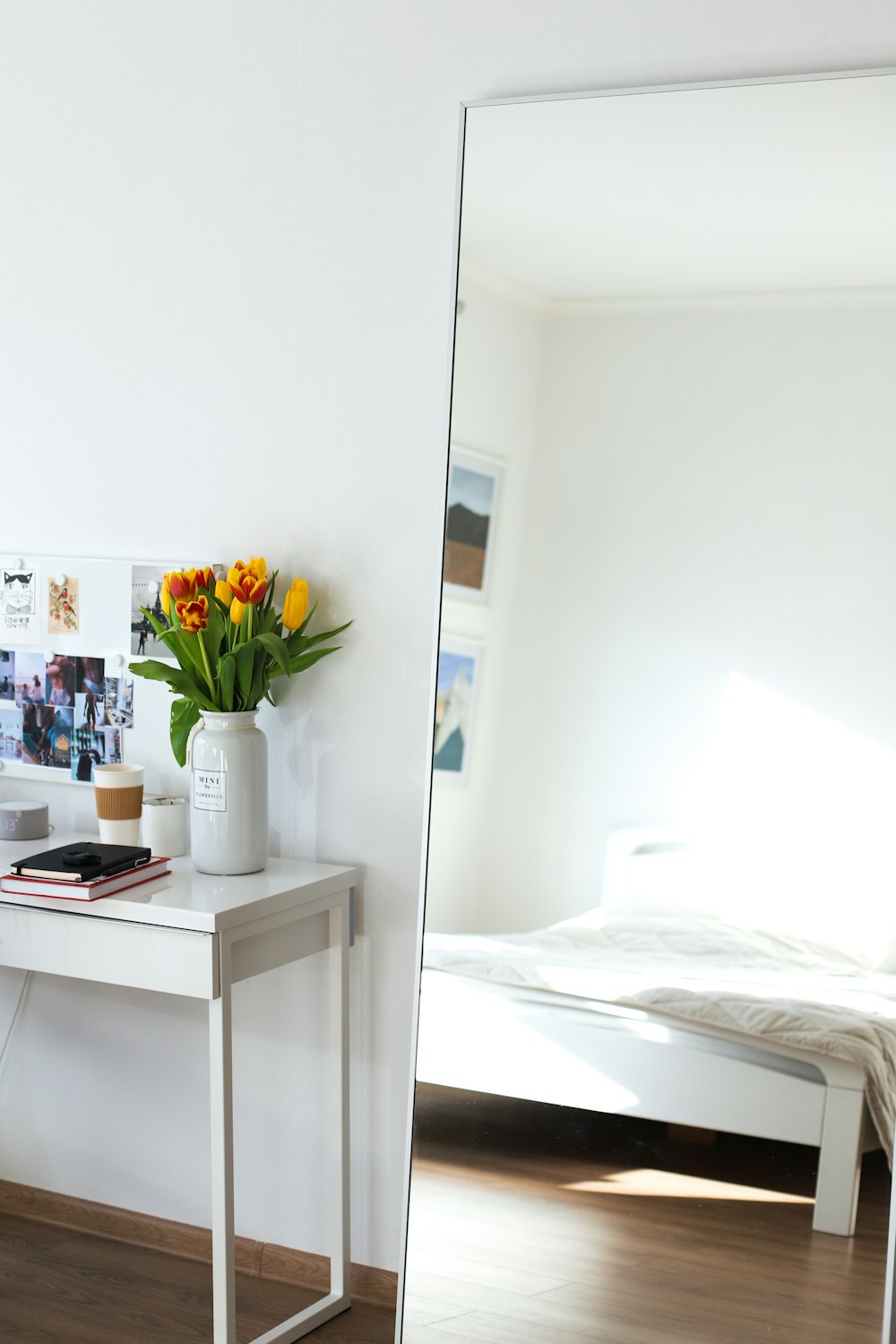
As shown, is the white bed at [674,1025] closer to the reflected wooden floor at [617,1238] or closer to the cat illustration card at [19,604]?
the reflected wooden floor at [617,1238]

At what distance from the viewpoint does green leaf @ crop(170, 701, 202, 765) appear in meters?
2.17

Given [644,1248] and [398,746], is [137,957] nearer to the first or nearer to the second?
[398,746]

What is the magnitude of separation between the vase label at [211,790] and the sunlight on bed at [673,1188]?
31.1 inches

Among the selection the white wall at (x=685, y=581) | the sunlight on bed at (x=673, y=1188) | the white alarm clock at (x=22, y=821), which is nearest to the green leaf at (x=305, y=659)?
the white wall at (x=685, y=581)

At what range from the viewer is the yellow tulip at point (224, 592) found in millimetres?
2078

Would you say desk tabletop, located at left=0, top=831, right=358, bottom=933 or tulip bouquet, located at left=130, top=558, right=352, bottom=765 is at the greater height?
tulip bouquet, located at left=130, top=558, right=352, bottom=765

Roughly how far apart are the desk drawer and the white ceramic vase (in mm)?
214

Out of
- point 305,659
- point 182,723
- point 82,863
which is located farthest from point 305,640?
point 82,863

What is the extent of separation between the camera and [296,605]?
211cm

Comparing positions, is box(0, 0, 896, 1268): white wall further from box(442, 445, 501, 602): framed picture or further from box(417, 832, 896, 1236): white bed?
box(417, 832, 896, 1236): white bed

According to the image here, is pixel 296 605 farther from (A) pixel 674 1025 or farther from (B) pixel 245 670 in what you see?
(A) pixel 674 1025

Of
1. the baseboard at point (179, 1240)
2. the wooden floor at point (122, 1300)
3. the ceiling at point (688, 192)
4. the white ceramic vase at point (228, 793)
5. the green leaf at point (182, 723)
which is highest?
the ceiling at point (688, 192)

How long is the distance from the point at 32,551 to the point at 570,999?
1335mm

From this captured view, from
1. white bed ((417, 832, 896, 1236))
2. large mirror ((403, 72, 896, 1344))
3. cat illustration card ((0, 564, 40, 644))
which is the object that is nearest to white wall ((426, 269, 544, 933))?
large mirror ((403, 72, 896, 1344))
